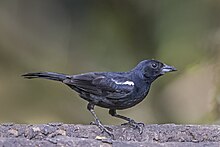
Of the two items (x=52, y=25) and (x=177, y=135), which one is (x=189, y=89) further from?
(x=177, y=135)

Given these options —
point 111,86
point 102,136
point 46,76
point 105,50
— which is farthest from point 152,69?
point 105,50

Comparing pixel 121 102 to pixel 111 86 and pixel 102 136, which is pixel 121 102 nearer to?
pixel 111 86

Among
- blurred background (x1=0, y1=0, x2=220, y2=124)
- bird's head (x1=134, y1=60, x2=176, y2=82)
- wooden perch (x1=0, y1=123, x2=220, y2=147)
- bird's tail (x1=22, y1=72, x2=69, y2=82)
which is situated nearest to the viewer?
wooden perch (x1=0, y1=123, x2=220, y2=147)

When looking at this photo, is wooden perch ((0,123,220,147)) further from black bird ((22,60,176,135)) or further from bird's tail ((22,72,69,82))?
bird's tail ((22,72,69,82))

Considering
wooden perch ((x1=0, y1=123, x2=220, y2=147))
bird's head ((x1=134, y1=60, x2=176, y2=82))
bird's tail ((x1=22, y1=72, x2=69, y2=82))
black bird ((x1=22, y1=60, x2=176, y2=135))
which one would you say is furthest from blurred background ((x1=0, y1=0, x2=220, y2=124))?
wooden perch ((x1=0, y1=123, x2=220, y2=147))

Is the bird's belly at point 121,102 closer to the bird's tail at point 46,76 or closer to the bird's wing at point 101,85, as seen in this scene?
the bird's wing at point 101,85

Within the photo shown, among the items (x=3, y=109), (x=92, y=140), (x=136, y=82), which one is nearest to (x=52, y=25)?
(x=3, y=109)
